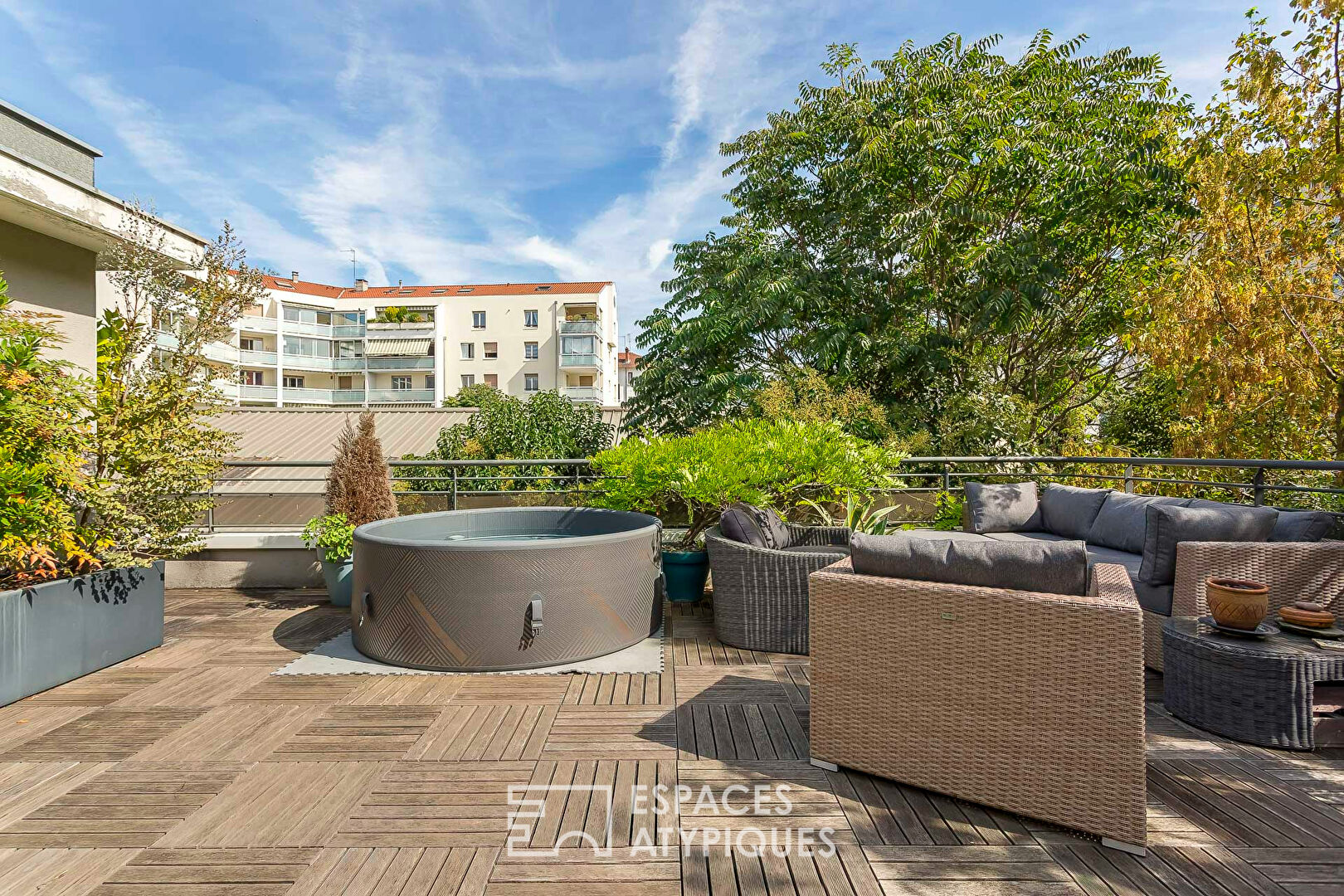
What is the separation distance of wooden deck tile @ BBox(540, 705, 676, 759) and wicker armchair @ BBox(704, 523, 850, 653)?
1033 millimetres

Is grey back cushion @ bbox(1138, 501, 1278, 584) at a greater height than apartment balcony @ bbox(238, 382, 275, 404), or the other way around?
apartment balcony @ bbox(238, 382, 275, 404)

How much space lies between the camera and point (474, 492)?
6.41 m

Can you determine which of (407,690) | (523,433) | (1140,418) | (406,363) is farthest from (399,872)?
(406,363)

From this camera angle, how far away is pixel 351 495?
536 cm

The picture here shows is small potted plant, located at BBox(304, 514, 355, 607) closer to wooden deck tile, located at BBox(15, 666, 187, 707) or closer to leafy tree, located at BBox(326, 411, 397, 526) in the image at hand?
leafy tree, located at BBox(326, 411, 397, 526)

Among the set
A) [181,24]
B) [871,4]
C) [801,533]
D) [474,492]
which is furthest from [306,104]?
[801,533]

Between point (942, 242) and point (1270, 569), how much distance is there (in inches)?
280

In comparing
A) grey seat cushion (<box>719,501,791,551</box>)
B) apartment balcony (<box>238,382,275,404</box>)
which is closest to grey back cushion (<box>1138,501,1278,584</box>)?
grey seat cushion (<box>719,501,791,551</box>)

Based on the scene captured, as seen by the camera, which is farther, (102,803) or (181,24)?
(181,24)

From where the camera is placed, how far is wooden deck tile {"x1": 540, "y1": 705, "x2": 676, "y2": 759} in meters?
2.65

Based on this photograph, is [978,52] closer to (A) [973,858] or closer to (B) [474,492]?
(B) [474,492]

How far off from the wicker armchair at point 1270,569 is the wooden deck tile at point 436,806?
10.2 ft

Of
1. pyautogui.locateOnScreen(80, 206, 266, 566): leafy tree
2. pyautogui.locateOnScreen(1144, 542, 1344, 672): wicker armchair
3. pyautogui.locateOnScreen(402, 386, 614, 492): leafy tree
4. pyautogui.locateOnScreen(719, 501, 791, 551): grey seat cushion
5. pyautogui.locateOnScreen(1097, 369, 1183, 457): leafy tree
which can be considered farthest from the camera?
pyautogui.locateOnScreen(402, 386, 614, 492): leafy tree

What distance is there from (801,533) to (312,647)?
11.0 ft
